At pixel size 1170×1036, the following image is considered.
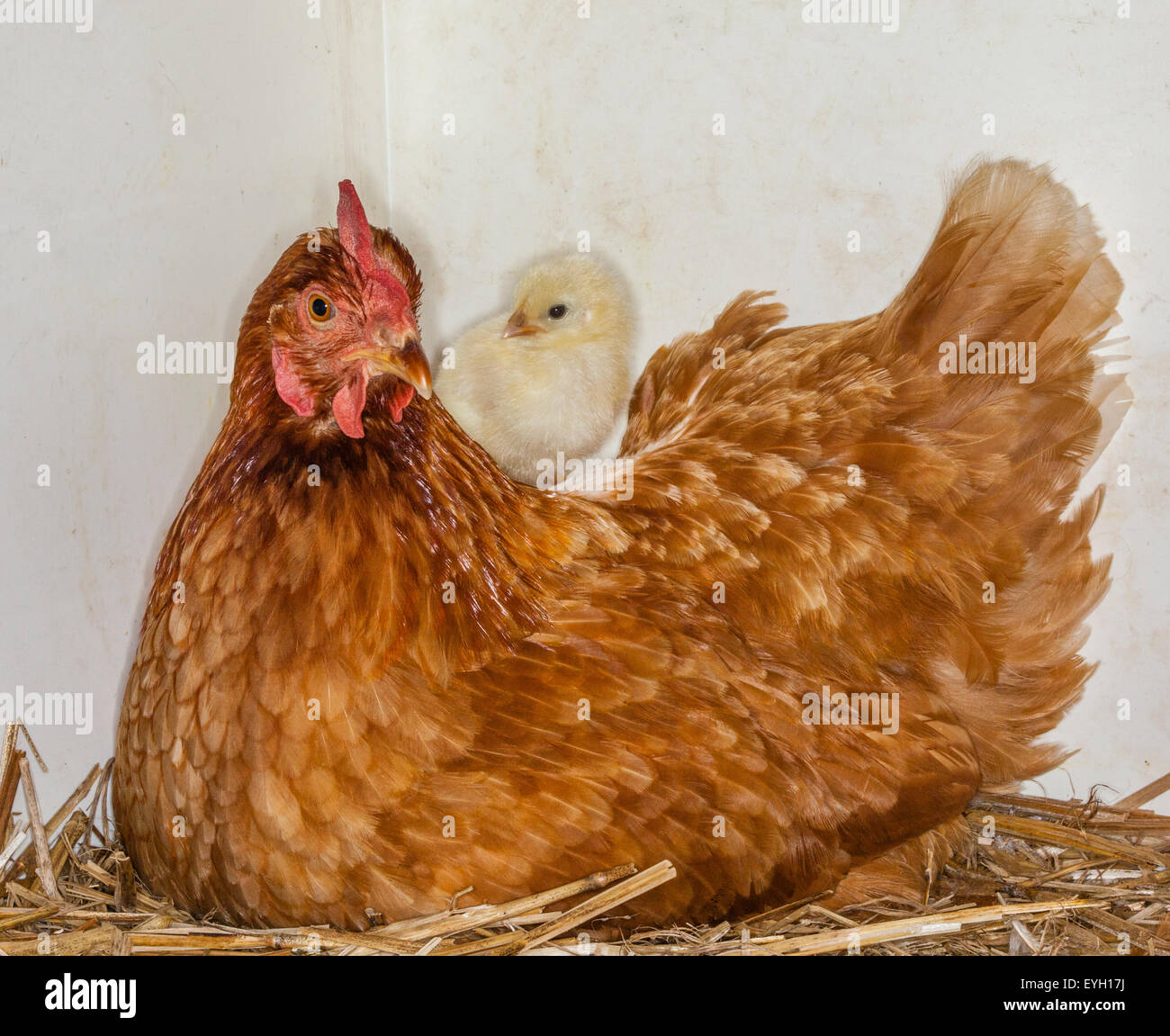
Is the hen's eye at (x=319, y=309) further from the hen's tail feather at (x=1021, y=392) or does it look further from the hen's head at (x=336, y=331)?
the hen's tail feather at (x=1021, y=392)

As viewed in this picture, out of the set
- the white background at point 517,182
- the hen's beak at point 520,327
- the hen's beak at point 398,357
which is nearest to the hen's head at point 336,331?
the hen's beak at point 398,357

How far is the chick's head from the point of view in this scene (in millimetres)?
2285

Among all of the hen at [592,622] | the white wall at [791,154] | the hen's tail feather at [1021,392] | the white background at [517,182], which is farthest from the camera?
the white wall at [791,154]

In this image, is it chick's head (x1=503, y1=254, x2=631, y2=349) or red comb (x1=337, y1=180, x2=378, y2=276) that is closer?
red comb (x1=337, y1=180, x2=378, y2=276)

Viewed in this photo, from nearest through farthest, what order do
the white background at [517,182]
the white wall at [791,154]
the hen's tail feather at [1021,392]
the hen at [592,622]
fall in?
the hen at [592,622] → the white background at [517,182] → the hen's tail feather at [1021,392] → the white wall at [791,154]

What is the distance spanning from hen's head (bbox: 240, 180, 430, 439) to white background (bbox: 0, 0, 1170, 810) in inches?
16.3

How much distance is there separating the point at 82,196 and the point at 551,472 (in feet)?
3.70

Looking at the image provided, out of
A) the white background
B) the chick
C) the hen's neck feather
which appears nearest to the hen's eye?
the hen's neck feather

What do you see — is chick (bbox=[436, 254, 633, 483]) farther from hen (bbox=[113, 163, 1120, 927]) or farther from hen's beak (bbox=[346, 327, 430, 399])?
hen's beak (bbox=[346, 327, 430, 399])

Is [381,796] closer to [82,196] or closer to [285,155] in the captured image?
[82,196]

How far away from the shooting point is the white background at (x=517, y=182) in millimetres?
1618

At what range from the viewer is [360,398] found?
1400 mm
